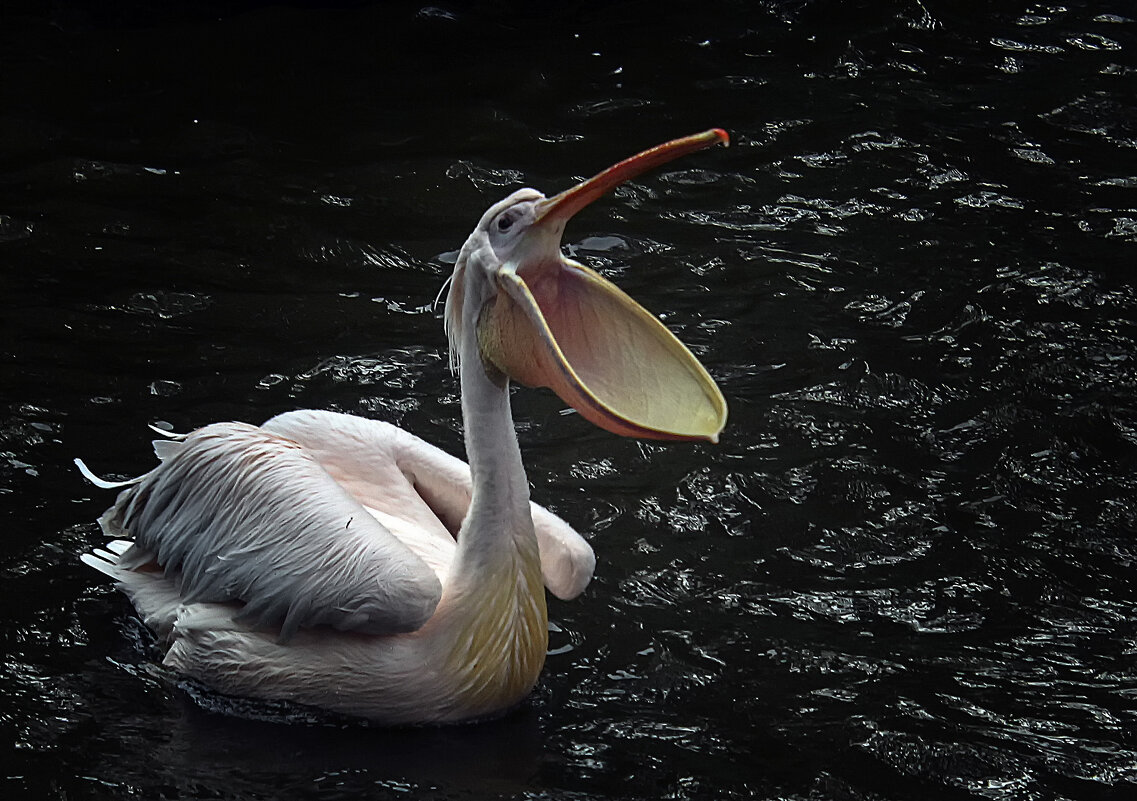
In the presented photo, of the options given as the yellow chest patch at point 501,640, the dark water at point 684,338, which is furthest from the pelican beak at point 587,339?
the dark water at point 684,338

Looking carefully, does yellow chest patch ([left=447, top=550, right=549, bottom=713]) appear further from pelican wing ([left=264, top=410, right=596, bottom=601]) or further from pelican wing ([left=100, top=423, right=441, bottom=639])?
pelican wing ([left=264, top=410, right=596, bottom=601])

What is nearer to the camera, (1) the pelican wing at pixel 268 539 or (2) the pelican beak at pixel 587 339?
(2) the pelican beak at pixel 587 339

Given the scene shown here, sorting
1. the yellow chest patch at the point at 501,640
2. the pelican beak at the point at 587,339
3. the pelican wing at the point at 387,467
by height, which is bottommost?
the yellow chest patch at the point at 501,640

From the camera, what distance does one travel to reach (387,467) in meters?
3.79

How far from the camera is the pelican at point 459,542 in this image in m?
3.20

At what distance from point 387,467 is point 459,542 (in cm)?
49

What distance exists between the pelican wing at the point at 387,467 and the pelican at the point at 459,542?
209 mm

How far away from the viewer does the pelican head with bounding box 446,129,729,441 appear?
309 cm

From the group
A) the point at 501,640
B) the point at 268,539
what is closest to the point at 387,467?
the point at 268,539

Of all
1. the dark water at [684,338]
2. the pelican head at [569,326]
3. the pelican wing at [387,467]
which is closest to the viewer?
the pelican head at [569,326]

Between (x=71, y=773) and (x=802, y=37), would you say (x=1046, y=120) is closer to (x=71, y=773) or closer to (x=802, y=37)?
(x=802, y=37)

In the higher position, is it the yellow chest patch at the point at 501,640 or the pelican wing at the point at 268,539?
the pelican wing at the point at 268,539

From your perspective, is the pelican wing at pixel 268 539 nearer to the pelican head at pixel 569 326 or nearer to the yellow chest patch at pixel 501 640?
the yellow chest patch at pixel 501 640

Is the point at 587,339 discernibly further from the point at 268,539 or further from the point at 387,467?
the point at 268,539
